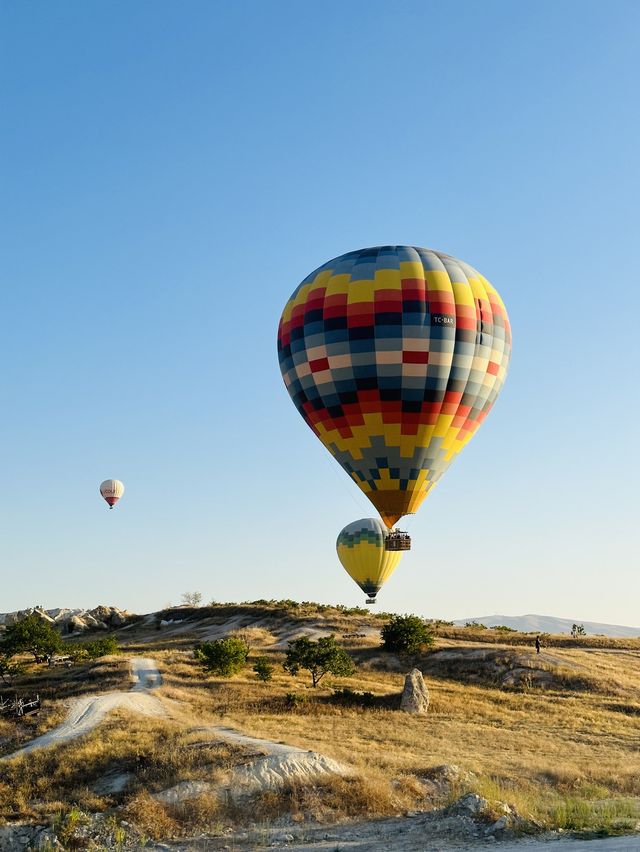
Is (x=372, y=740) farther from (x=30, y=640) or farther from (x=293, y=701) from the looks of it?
(x=30, y=640)

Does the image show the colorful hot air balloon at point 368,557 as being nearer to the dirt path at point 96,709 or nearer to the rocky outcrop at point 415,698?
the rocky outcrop at point 415,698

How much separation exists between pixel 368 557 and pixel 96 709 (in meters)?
41.9

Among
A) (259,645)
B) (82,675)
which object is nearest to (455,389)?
(82,675)

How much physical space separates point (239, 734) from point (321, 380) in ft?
63.0

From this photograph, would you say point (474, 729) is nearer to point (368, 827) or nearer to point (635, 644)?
point (368, 827)

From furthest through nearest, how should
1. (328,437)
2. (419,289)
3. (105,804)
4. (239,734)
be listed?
(328,437) < (419,289) < (239,734) < (105,804)

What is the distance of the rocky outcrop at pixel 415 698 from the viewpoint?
138ft

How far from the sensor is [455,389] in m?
41.6

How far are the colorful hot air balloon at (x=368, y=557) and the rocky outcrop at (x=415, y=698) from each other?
31139 mm

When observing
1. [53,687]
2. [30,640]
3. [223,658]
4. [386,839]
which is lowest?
[386,839]

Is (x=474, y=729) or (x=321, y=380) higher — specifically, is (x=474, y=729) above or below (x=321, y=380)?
below

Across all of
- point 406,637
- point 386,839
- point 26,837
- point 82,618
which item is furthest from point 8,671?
point 82,618

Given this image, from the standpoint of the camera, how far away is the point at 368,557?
7631 cm

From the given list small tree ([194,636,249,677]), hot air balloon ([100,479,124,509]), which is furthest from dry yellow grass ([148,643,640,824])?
hot air balloon ([100,479,124,509])
